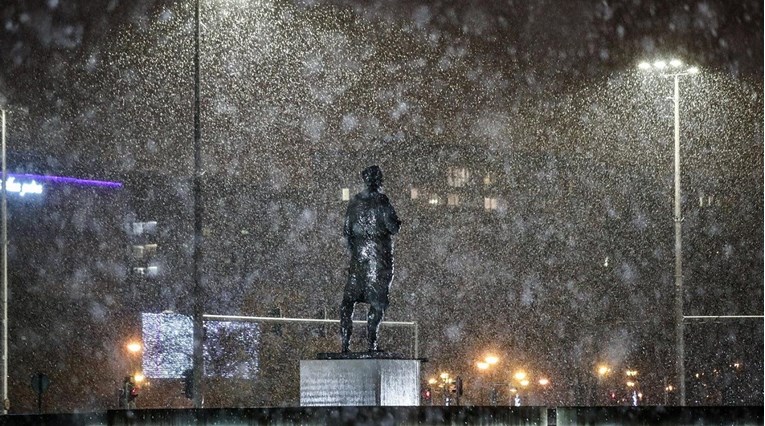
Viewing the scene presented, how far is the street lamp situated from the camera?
26359 mm

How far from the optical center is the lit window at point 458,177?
240 ft

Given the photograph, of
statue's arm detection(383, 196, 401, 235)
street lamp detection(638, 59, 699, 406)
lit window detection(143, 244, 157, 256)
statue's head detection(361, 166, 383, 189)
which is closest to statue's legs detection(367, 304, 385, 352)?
statue's arm detection(383, 196, 401, 235)

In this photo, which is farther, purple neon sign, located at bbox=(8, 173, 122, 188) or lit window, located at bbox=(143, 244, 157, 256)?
lit window, located at bbox=(143, 244, 157, 256)

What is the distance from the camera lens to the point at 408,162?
74.6m

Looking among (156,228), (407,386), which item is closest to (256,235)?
(156,228)

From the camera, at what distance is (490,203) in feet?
237

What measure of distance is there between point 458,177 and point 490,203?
2.62m

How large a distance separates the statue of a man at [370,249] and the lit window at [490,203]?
57.3m

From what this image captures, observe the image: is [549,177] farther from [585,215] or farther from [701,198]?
[701,198]

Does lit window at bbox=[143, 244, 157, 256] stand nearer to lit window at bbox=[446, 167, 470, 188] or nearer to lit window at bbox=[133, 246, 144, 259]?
lit window at bbox=[133, 246, 144, 259]

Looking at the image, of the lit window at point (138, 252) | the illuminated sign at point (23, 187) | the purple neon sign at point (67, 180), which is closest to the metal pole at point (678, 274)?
the illuminated sign at point (23, 187)

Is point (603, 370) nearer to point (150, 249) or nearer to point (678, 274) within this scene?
point (150, 249)

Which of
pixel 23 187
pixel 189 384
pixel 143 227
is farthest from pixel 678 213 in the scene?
pixel 143 227

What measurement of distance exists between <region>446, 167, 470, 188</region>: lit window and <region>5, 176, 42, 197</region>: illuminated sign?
79.4 feet
